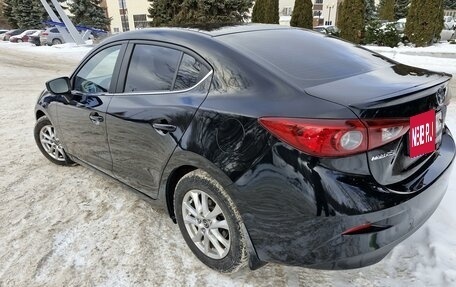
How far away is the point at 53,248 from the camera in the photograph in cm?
288

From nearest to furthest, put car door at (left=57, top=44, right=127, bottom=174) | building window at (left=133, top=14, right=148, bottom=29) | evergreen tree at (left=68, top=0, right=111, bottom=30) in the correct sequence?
car door at (left=57, top=44, right=127, bottom=174), evergreen tree at (left=68, top=0, right=111, bottom=30), building window at (left=133, top=14, right=148, bottom=29)

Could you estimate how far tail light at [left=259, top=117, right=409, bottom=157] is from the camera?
1828 millimetres

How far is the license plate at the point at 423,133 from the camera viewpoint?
78.8 inches

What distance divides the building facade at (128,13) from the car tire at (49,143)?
4992 cm

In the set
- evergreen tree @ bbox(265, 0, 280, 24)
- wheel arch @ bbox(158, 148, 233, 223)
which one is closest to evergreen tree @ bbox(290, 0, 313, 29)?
evergreen tree @ bbox(265, 0, 280, 24)

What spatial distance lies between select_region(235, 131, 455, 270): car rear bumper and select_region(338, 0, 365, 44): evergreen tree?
14.8 meters

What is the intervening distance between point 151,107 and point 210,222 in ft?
2.92

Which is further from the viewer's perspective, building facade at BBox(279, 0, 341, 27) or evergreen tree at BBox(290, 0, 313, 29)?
building facade at BBox(279, 0, 341, 27)

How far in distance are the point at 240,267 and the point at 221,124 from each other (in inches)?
36.2

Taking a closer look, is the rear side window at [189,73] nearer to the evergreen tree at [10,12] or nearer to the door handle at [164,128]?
the door handle at [164,128]

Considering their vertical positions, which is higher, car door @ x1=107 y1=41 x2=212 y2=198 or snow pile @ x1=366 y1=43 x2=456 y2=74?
car door @ x1=107 y1=41 x2=212 y2=198

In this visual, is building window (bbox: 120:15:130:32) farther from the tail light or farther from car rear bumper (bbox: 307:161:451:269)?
car rear bumper (bbox: 307:161:451:269)

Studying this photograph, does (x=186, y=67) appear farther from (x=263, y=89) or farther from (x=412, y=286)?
(x=412, y=286)

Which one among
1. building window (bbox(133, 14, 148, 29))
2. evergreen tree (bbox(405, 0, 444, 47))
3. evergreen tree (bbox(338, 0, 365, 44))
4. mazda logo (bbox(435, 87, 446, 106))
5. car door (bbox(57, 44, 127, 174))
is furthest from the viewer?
building window (bbox(133, 14, 148, 29))
